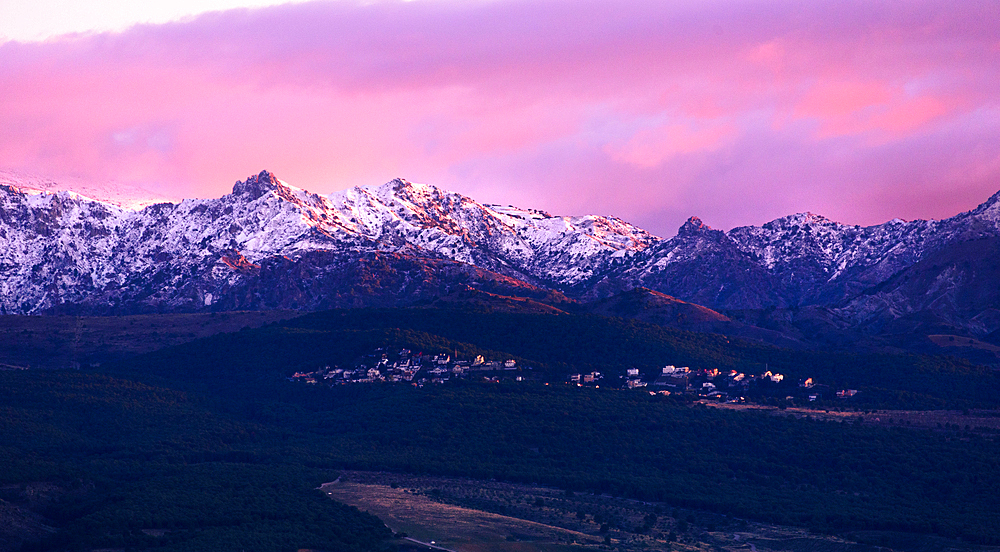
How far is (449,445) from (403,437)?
30.7 feet

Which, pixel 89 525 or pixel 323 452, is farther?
pixel 323 452

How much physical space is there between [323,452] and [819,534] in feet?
269

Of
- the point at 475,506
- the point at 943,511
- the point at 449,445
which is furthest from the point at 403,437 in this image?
the point at 943,511

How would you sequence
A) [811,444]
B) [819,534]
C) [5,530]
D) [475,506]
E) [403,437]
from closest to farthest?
1. [5,530]
2. [819,534]
3. [475,506]
4. [811,444]
5. [403,437]

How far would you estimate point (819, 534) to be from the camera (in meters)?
145

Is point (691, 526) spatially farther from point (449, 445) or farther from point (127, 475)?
point (127, 475)

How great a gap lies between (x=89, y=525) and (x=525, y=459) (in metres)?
73.9

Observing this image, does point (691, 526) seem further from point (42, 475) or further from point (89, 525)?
point (42, 475)

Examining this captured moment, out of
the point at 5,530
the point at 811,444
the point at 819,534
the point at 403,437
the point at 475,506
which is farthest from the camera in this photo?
the point at 403,437

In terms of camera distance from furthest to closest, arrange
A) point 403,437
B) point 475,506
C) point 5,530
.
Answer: point 403,437 < point 475,506 < point 5,530

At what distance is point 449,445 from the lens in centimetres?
19500

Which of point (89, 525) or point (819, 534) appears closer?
point (89, 525)

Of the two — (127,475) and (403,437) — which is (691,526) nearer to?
(403,437)

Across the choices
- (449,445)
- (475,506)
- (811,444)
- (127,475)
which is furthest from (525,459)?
(127,475)
